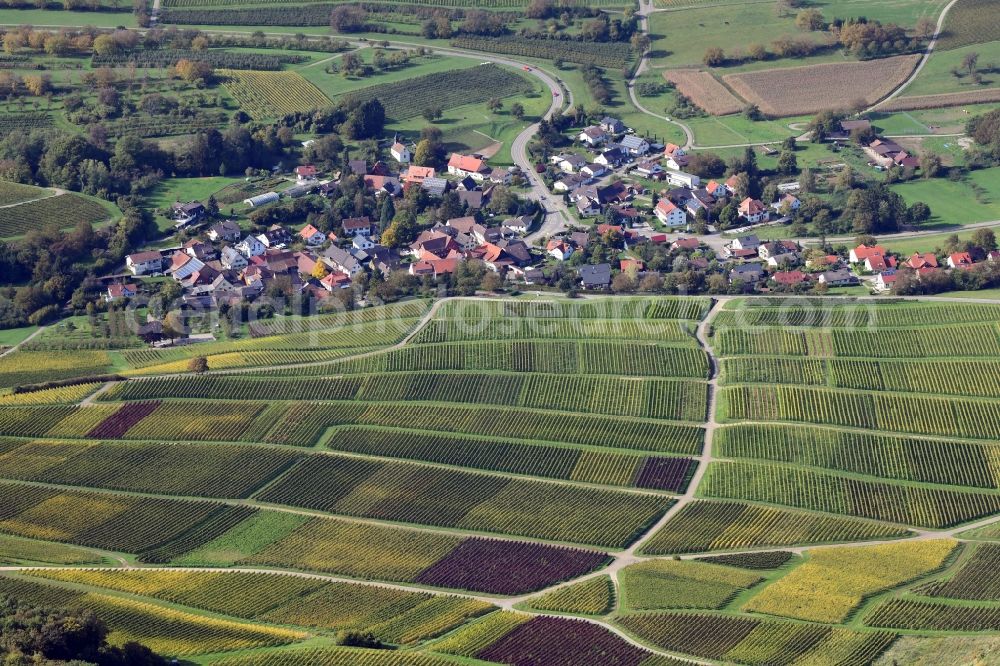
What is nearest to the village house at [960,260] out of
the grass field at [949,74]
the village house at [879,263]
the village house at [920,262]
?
the village house at [920,262]

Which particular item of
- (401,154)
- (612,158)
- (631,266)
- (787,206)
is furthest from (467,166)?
(787,206)

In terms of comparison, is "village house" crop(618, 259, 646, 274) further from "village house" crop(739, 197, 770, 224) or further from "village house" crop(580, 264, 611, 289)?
"village house" crop(739, 197, 770, 224)

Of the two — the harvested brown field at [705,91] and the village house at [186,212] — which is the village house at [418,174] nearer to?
the village house at [186,212]

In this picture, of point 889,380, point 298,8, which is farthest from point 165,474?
point 298,8

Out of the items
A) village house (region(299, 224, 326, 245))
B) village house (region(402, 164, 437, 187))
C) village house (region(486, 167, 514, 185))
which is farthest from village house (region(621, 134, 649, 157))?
village house (region(299, 224, 326, 245))

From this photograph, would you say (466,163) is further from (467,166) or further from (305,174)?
(305,174)

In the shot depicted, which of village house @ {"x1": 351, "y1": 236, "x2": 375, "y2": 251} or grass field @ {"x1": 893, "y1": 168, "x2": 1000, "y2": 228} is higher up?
grass field @ {"x1": 893, "y1": 168, "x2": 1000, "y2": 228}
